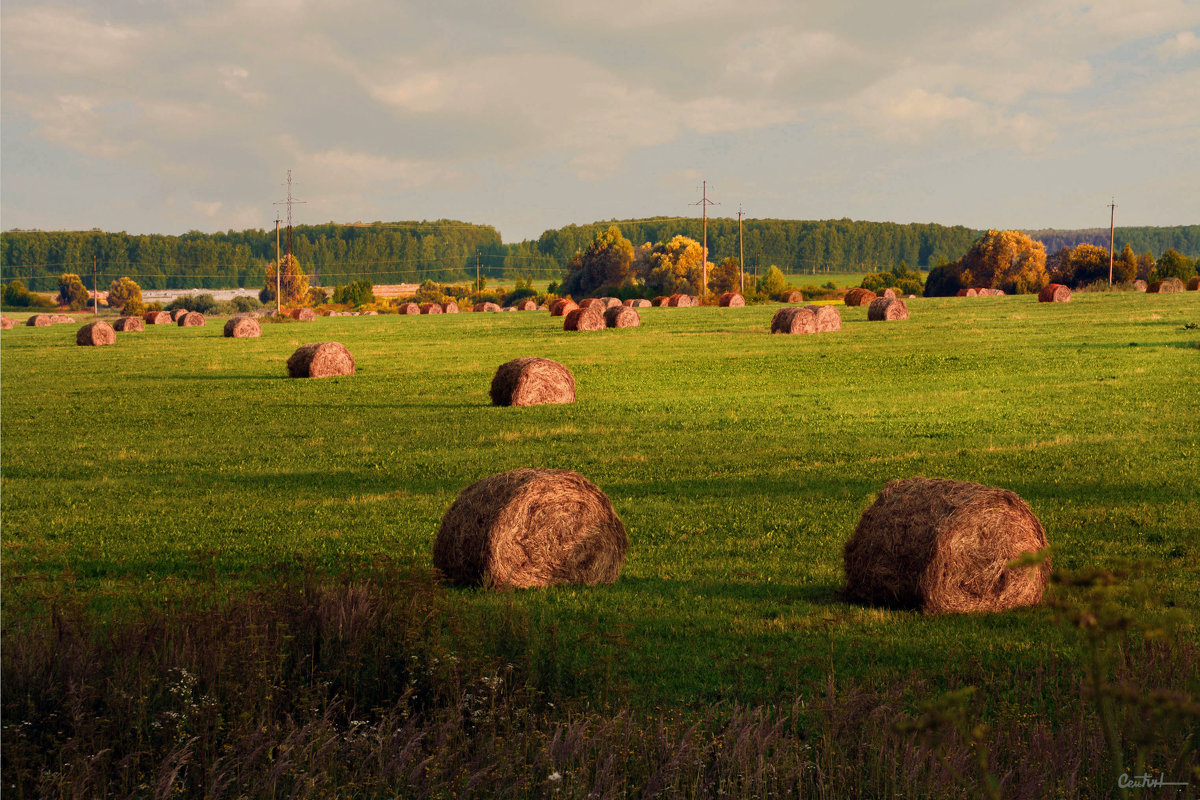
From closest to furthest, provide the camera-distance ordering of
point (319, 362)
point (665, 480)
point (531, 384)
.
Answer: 1. point (665, 480)
2. point (531, 384)
3. point (319, 362)

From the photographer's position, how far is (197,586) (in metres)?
8.99

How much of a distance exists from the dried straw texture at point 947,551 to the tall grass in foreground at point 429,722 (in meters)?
1.49

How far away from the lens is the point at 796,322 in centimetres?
4381

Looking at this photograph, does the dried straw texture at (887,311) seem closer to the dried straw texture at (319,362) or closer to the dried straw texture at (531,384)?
the dried straw texture at (319,362)

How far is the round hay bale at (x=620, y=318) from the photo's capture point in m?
51.6

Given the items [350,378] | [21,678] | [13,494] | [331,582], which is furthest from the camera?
[350,378]

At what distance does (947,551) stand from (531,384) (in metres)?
15.8

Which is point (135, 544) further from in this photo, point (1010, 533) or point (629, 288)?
point (629, 288)

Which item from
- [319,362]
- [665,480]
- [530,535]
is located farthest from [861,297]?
[530,535]

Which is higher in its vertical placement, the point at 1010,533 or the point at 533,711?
the point at 1010,533

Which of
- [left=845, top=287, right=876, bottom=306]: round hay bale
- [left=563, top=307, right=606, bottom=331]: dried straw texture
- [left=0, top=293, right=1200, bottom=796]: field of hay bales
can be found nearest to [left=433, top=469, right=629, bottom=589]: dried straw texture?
[left=0, top=293, right=1200, bottom=796]: field of hay bales

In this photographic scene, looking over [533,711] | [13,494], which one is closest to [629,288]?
[13,494]

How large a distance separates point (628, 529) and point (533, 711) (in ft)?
19.2

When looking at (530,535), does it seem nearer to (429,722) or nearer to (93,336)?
(429,722)
